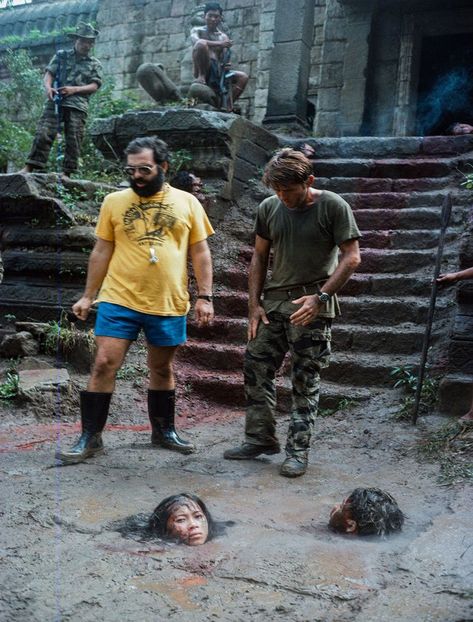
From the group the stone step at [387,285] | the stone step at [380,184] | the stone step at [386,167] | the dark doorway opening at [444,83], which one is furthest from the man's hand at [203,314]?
the dark doorway opening at [444,83]

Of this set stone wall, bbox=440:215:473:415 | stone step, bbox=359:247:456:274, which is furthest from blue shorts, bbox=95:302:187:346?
stone step, bbox=359:247:456:274

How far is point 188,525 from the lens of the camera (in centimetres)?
309

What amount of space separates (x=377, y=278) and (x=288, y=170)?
9.81ft

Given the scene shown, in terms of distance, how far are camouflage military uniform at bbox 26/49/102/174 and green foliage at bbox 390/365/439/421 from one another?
529 cm

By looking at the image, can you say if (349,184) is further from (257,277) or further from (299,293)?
(299,293)

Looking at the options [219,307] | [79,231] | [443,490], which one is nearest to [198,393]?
[219,307]

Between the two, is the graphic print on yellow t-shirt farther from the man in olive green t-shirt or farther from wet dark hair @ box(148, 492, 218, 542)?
wet dark hair @ box(148, 492, 218, 542)

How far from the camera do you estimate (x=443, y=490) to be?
154 inches

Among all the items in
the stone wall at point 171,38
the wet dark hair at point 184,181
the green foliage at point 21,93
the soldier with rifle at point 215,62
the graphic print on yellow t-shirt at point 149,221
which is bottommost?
the graphic print on yellow t-shirt at point 149,221

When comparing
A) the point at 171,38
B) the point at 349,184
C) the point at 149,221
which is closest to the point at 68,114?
the point at 349,184

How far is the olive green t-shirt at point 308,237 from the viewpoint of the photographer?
13.5ft

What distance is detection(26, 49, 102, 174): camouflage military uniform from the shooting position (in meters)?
8.98

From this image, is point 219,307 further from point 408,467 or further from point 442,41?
point 442,41

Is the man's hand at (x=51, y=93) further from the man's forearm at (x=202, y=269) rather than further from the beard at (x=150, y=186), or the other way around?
the man's forearm at (x=202, y=269)
